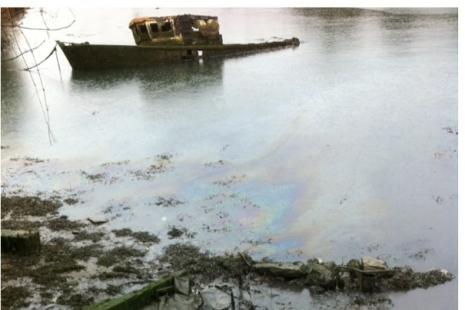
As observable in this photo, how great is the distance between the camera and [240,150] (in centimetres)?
1953

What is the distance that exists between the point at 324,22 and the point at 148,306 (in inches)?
2137

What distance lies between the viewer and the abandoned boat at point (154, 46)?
3516 cm

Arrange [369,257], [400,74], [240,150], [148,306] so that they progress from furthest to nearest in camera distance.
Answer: [400,74] < [240,150] < [369,257] < [148,306]

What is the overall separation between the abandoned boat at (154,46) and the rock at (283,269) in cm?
2700

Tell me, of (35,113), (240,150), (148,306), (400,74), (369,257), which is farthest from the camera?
(400,74)

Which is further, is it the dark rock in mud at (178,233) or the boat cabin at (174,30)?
the boat cabin at (174,30)

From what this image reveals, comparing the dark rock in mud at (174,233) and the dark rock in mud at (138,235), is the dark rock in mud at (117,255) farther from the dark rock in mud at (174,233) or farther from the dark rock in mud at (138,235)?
the dark rock in mud at (174,233)

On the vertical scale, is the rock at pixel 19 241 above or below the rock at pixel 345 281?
above

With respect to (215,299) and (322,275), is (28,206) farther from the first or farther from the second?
(322,275)

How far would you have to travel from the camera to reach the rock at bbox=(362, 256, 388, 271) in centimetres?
1039

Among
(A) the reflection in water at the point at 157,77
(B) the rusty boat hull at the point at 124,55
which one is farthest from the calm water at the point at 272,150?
(B) the rusty boat hull at the point at 124,55

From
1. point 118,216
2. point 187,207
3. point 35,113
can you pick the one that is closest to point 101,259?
point 118,216

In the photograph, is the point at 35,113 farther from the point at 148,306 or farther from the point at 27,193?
the point at 148,306

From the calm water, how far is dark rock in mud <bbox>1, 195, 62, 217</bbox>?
628 millimetres
